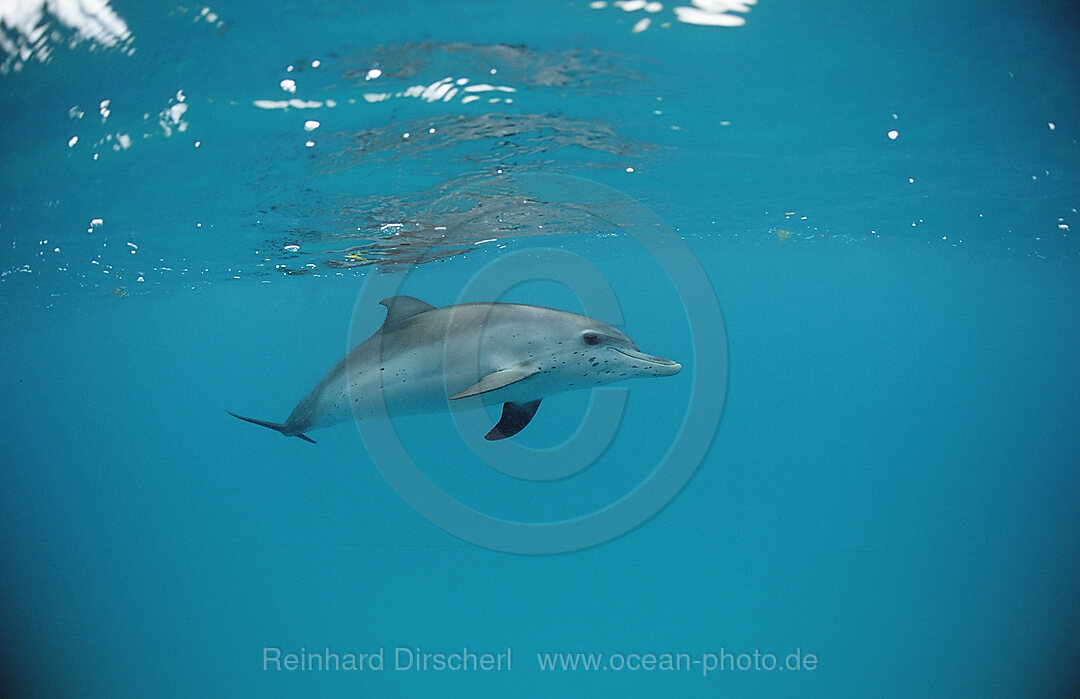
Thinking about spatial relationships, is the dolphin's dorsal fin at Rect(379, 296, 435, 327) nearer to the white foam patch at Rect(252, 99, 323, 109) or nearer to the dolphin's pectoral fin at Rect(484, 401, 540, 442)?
the dolphin's pectoral fin at Rect(484, 401, 540, 442)

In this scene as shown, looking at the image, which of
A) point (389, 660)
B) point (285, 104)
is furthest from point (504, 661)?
point (285, 104)

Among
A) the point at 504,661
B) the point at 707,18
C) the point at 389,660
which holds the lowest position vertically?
the point at 504,661

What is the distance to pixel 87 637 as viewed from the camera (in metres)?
12.9

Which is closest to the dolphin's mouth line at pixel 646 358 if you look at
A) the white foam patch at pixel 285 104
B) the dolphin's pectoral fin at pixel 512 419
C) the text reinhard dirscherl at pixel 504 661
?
the dolphin's pectoral fin at pixel 512 419

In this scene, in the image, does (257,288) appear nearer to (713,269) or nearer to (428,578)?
(428,578)

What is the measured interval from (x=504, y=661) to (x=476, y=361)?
9859 mm

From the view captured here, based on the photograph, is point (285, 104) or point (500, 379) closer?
point (500, 379)

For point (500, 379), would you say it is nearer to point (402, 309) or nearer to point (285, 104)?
point (402, 309)

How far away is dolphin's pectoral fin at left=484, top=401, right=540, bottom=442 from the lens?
6.78 metres

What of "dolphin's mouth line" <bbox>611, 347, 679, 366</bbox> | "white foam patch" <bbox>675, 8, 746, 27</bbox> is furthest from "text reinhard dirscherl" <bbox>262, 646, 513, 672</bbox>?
"white foam patch" <bbox>675, 8, 746, 27</bbox>

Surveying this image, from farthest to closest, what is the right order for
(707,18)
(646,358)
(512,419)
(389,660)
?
1. (389,660)
2. (512,419)
3. (646,358)
4. (707,18)

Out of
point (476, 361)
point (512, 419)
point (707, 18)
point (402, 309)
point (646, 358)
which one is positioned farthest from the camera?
point (402, 309)

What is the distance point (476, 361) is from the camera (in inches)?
258

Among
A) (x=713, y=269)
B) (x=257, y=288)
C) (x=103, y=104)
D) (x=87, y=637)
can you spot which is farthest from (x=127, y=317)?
(x=713, y=269)
